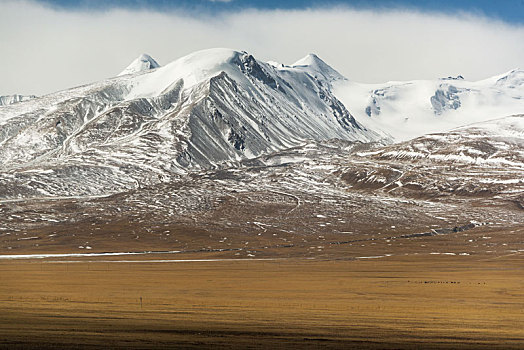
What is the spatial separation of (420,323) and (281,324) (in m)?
10.3

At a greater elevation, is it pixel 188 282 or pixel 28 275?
pixel 188 282

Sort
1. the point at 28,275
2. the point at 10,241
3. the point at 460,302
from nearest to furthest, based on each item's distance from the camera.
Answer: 1. the point at 460,302
2. the point at 28,275
3. the point at 10,241

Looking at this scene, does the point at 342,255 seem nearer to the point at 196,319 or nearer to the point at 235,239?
the point at 235,239

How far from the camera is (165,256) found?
149375 millimetres

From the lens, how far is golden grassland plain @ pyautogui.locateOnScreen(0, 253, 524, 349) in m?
39.1

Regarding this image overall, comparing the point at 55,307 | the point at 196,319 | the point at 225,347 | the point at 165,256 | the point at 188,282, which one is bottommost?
the point at 165,256

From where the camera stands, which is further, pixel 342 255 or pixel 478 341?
pixel 342 255

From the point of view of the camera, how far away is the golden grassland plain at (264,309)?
39.1 metres

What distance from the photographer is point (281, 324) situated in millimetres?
44844

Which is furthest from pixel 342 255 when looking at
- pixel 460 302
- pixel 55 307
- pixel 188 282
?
pixel 55 307

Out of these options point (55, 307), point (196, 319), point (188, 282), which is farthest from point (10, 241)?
Answer: point (196, 319)

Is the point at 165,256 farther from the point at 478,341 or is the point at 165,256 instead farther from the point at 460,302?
the point at 478,341

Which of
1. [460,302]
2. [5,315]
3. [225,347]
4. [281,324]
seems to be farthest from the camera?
[460,302]

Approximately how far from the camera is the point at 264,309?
5347 centimetres
